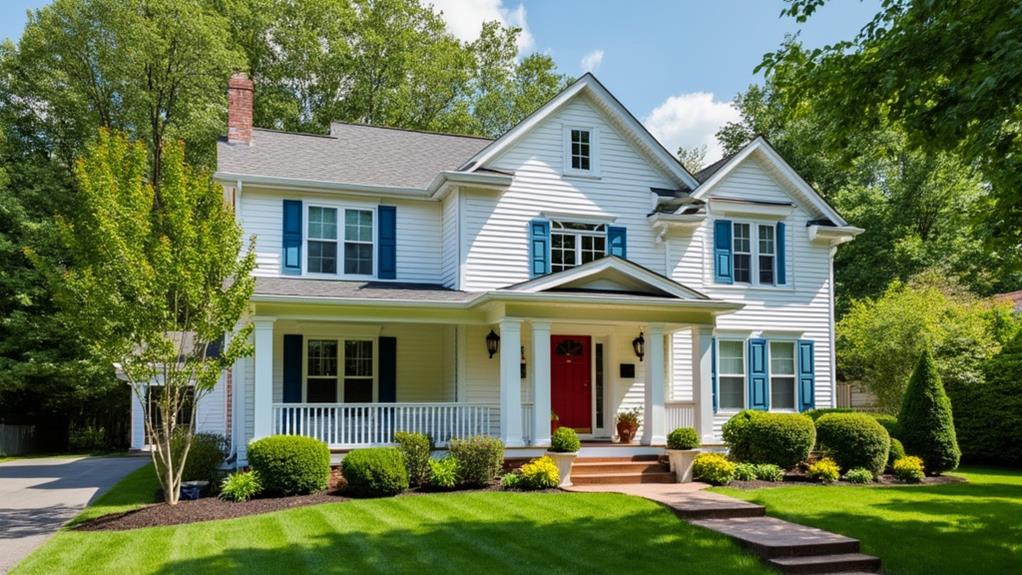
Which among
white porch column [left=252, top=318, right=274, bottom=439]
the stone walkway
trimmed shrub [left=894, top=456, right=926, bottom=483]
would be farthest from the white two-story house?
trimmed shrub [left=894, top=456, right=926, bottom=483]

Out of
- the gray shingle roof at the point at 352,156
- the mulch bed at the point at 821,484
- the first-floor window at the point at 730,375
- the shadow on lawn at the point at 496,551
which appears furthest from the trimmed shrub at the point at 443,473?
the first-floor window at the point at 730,375

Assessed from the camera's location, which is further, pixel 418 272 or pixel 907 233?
pixel 907 233

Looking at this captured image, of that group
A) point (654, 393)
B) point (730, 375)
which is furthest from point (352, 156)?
point (730, 375)

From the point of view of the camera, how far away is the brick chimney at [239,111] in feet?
61.7

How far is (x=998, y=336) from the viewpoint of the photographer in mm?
22188

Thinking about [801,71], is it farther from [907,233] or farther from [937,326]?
[907,233]

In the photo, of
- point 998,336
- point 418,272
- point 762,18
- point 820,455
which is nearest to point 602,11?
point 762,18

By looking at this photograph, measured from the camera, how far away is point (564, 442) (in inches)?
580

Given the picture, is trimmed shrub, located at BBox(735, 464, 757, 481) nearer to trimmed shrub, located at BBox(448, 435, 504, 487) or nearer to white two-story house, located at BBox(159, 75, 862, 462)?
white two-story house, located at BBox(159, 75, 862, 462)

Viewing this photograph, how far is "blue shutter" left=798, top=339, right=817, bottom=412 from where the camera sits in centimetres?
2017

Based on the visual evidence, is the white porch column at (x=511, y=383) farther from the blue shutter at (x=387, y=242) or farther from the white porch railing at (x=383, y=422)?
the blue shutter at (x=387, y=242)

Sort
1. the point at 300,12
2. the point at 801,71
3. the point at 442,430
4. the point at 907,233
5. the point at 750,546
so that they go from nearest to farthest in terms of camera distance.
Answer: the point at 750,546 < the point at 801,71 < the point at 442,430 < the point at 907,233 < the point at 300,12

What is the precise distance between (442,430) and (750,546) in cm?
775

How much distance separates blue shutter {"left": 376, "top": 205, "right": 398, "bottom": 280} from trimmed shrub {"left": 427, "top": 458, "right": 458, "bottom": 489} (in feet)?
A: 17.2
